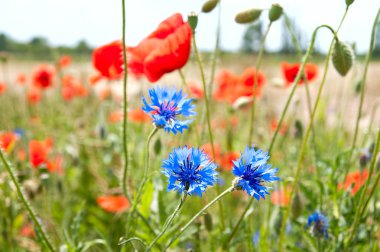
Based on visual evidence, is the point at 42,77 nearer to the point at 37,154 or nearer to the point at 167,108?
the point at 37,154

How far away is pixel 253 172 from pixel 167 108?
0.16 metres

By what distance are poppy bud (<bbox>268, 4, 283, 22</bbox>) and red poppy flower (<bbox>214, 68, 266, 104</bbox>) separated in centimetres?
86

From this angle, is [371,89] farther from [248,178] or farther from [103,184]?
[248,178]

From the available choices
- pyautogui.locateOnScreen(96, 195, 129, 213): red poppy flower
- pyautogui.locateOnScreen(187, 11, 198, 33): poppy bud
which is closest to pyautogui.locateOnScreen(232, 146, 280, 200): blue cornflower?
pyautogui.locateOnScreen(187, 11, 198, 33): poppy bud

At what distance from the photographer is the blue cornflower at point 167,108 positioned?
717mm

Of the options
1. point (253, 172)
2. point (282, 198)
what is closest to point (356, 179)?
point (282, 198)

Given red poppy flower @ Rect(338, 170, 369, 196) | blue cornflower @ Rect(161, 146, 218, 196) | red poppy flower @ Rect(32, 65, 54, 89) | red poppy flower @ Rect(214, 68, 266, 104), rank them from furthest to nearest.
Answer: red poppy flower @ Rect(32, 65, 54, 89), red poppy flower @ Rect(214, 68, 266, 104), red poppy flower @ Rect(338, 170, 369, 196), blue cornflower @ Rect(161, 146, 218, 196)

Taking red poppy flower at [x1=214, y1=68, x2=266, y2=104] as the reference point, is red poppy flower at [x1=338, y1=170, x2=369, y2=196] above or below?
below

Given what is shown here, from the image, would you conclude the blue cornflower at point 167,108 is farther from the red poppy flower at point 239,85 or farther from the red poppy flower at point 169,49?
the red poppy flower at point 239,85

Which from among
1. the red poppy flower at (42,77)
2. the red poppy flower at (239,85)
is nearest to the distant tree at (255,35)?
the red poppy flower at (239,85)

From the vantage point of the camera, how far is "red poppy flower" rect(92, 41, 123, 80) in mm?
1270

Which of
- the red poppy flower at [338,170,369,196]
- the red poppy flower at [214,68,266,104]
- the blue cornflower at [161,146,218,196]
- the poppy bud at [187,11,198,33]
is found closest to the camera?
the blue cornflower at [161,146,218,196]

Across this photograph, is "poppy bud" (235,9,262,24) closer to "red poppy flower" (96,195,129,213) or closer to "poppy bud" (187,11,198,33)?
"poppy bud" (187,11,198,33)

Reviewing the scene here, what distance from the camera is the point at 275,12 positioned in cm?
99
